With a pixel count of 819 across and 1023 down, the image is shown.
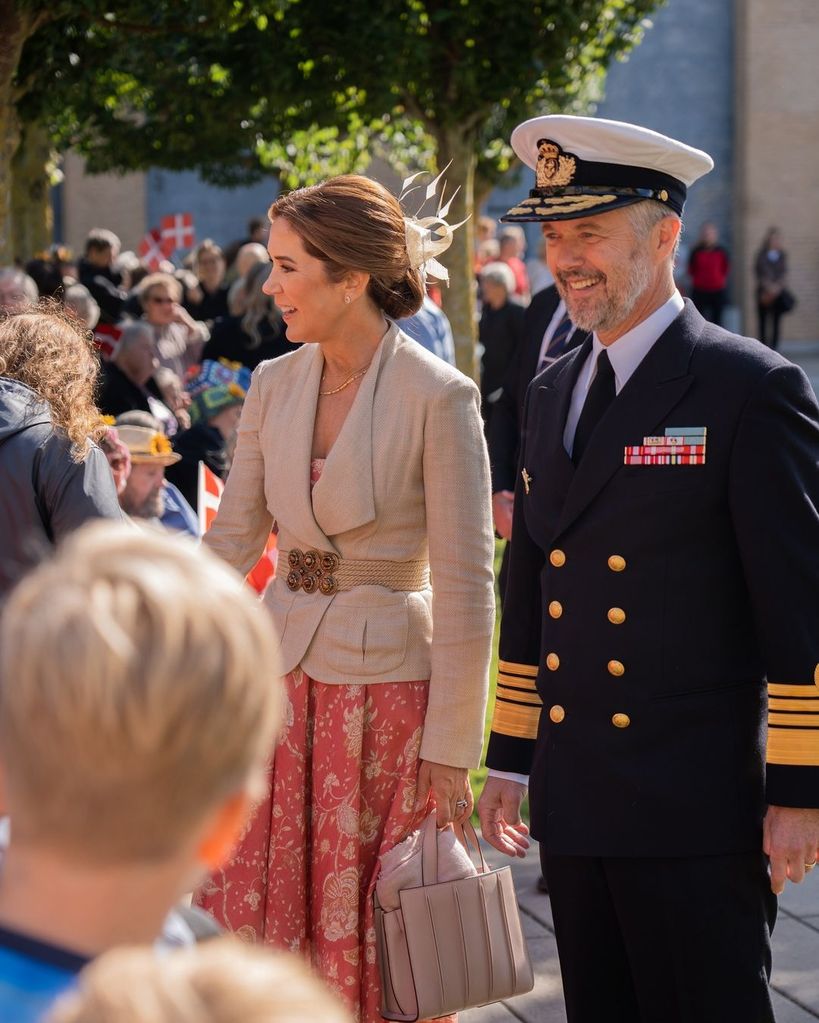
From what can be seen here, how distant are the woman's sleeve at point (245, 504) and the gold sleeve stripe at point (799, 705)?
134 cm

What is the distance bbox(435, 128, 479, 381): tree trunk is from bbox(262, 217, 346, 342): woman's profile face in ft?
30.7

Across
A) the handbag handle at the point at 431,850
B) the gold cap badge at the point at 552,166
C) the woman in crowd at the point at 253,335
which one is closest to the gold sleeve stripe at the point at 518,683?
the handbag handle at the point at 431,850

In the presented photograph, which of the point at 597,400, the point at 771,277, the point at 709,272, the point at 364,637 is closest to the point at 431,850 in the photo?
the point at 364,637

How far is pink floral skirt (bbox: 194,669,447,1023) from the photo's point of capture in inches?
132

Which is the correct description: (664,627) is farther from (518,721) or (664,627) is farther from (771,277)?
(771,277)

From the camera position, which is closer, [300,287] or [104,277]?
[300,287]

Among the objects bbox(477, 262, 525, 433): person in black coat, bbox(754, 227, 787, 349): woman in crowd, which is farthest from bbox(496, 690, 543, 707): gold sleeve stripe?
bbox(754, 227, 787, 349): woman in crowd

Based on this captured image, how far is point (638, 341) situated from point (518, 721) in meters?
0.80

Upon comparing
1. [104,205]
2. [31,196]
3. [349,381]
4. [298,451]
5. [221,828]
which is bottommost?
[104,205]

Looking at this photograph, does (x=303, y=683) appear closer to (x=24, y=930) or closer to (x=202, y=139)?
(x=24, y=930)

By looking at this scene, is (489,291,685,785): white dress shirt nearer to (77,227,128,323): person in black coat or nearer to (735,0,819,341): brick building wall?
(77,227,128,323): person in black coat

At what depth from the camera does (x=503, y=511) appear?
206 inches

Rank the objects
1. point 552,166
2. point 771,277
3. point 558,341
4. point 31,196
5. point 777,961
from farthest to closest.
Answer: point 771,277, point 31,196, point 558,341, point 777,961, point 552,166

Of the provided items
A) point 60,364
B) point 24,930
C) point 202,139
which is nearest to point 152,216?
point 202,139
